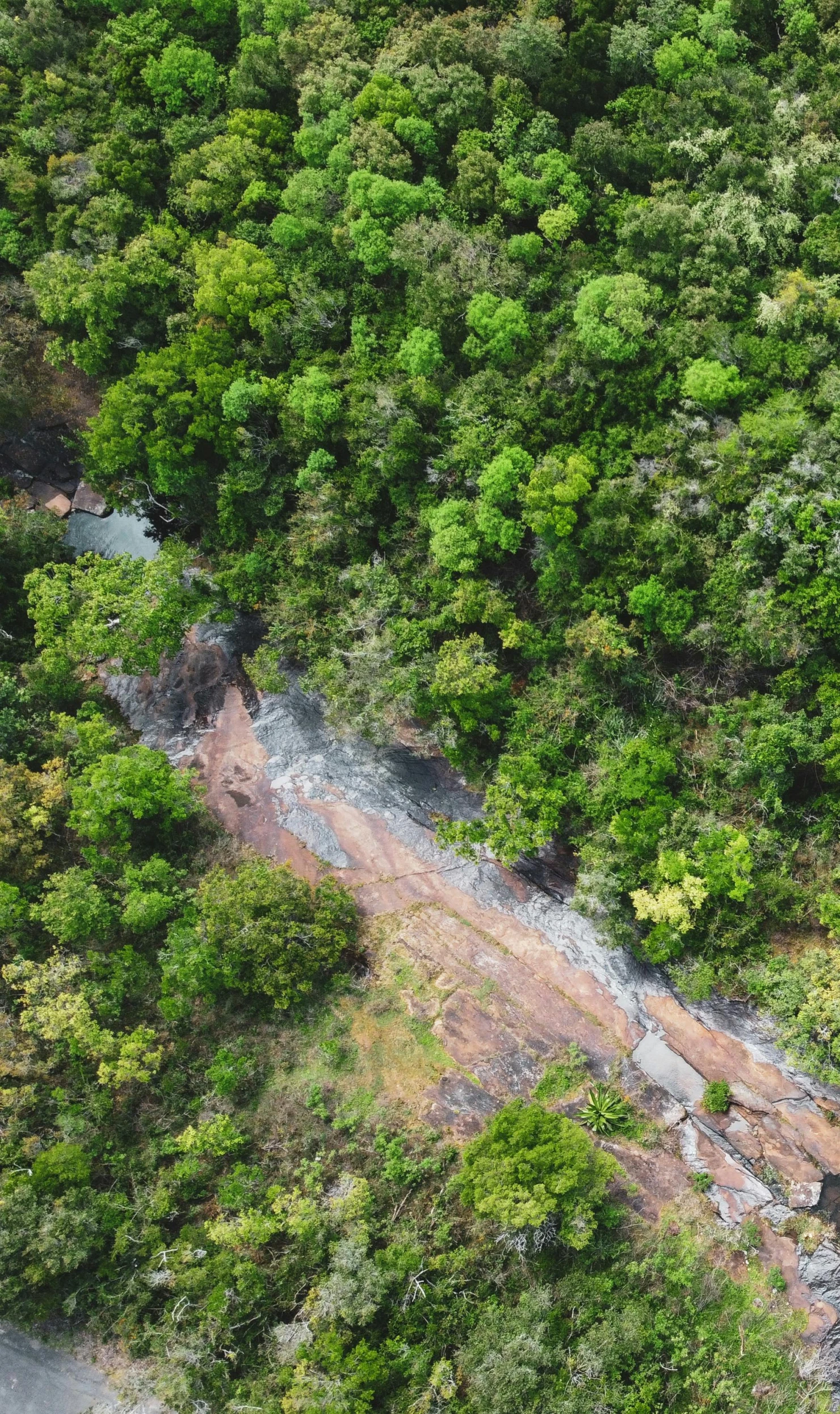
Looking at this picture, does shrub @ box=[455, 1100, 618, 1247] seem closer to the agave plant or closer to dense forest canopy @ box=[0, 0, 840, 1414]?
dense forest canopy @ box=[0, 0, 840, 1414]

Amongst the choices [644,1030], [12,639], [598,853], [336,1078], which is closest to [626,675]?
[598,853]

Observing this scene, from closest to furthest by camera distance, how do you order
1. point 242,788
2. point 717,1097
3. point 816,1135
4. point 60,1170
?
1. point 816,1135
2. point 717,1097
3. point 60,1170
4. point 242,788

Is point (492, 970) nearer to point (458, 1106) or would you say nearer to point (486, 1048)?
point (486, 1048)

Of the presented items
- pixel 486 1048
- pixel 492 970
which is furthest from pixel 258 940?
pixel 486 1048

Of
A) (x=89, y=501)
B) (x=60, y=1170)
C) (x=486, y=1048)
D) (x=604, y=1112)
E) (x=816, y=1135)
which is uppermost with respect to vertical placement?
(x=89, y=501)

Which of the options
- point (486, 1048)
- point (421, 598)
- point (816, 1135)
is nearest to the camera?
point (816, 1135)

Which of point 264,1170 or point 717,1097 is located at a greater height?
point 717,1097

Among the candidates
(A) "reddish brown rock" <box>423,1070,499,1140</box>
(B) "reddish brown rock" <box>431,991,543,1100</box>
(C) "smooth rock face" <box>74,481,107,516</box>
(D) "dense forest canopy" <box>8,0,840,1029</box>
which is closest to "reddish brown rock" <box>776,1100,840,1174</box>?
(D) "dense forest canopy" <box>8,0,840,1029</box>

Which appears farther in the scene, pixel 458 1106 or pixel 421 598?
pixel 421 598
